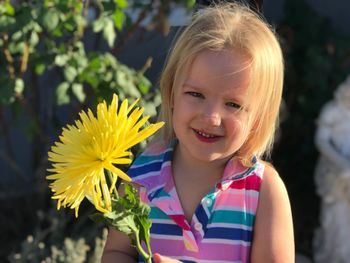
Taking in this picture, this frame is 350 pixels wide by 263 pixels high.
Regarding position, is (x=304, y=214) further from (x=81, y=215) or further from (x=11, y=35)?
(x=11, y=35)

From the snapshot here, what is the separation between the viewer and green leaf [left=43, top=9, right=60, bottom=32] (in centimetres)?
261

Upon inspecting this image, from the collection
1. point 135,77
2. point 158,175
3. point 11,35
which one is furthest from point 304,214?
point 158,175

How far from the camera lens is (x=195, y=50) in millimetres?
1593

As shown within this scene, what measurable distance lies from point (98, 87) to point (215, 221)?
134cm

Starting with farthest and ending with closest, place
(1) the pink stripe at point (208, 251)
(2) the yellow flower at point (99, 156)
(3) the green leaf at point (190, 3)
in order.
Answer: (3) the green leaf at point (190, 3) < (1) the pink stripe at point (208, 251) < (2) the yellow flower at point (99, 156)

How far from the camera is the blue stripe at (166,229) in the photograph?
65.7 inches

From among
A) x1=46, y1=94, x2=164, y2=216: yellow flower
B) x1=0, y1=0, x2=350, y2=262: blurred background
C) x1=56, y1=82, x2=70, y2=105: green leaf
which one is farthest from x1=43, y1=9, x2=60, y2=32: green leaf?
x1=46, y1=94, x2=164, y2=216: yellow flower

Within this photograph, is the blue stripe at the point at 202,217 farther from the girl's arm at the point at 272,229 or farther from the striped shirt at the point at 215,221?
the girl's arm at the point at 272,229

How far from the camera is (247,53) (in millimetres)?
1581

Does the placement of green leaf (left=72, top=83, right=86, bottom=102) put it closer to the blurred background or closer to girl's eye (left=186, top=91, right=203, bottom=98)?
the blurred background

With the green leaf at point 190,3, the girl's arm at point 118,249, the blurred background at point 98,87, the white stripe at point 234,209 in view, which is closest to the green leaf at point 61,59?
the blurred background at point 98,87

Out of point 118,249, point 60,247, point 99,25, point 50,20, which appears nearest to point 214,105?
point 118,249

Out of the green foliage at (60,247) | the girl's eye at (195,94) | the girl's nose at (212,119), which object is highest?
the girl's eye at (195,94)

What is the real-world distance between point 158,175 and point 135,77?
127 cm
